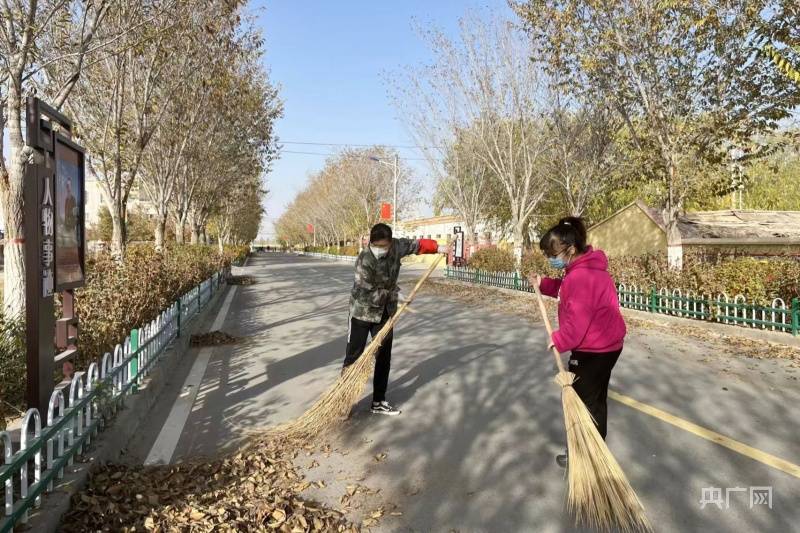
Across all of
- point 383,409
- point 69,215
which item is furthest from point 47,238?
point 383,409

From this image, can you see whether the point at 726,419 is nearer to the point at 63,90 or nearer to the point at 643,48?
the point at 63,90

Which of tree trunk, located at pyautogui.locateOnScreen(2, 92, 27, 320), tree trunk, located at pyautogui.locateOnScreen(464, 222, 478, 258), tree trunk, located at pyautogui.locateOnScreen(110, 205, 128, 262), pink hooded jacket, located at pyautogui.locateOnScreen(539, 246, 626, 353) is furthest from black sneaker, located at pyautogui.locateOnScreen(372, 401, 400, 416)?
tree trunk, located at pyautogui.locateOnScreen(464, 222, 478, 258)

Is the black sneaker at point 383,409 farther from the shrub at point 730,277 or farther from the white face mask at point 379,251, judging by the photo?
the shrub at point 730,277

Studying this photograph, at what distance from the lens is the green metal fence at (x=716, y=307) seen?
787cm

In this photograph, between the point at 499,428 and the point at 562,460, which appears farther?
the point at 499,428

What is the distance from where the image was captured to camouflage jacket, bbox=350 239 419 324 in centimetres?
430

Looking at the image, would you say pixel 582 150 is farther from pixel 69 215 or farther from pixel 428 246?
pixel 69 215

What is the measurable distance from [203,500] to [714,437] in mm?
3635

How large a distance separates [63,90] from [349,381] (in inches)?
205

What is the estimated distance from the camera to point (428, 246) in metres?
4.68

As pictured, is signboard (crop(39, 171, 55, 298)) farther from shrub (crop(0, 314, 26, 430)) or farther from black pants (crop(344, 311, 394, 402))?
black pants (crop(344, 311, 394, 402))

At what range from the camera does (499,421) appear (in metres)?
4.31

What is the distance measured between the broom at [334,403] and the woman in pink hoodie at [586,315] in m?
1.23

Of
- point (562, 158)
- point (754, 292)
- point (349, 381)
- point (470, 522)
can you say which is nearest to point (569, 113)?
point (562, 158)
